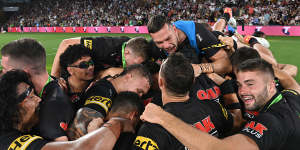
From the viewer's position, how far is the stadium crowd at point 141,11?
18.4 meters

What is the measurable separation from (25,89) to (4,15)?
50995mm

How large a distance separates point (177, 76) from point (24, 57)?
182cm

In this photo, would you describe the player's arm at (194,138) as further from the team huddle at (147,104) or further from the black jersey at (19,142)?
the black jersey at (19,142)

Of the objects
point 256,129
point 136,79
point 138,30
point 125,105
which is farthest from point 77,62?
point 138,30

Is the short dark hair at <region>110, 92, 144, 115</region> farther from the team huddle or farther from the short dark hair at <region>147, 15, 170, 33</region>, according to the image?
the short dark hair at <region>147, 15, 170, 33</region>

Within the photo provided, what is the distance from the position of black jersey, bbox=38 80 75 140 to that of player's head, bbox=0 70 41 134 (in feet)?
0.30

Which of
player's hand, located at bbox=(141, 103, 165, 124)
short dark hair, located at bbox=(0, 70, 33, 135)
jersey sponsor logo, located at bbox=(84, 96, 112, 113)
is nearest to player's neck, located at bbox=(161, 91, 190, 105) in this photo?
player's hand, located at bbox=(141, 103, 165, 124)

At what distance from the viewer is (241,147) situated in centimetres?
195

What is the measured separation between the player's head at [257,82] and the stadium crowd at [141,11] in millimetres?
8035

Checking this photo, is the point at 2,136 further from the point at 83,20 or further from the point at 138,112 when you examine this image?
the point at 83,20

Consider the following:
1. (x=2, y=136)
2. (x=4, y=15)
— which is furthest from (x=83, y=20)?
(x=2, y=136)

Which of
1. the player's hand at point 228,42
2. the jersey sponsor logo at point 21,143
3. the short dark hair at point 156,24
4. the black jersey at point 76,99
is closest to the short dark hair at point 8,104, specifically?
the jersey sponsor logo at point 21,143

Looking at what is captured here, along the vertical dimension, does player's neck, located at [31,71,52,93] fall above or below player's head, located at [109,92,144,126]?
above

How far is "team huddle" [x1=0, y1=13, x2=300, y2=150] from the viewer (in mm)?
1979
